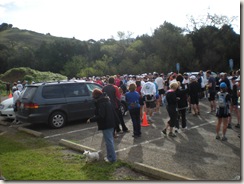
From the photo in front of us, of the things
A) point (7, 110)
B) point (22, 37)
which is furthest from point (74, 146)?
point (22, 37)

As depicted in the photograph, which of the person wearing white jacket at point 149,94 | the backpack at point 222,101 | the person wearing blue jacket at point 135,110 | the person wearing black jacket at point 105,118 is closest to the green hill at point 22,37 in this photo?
the person wearing white jacket at point 149,94

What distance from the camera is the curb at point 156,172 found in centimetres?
548

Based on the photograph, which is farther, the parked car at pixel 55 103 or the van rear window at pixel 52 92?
the van rear window at pixel 52 92

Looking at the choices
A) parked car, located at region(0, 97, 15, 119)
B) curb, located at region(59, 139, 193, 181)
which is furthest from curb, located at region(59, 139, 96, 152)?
parked car, located at region(0, 97, 15, 119)

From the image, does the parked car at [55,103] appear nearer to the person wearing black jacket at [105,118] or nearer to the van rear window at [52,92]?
the van rear window at [52,92]

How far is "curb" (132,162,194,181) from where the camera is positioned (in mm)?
5479

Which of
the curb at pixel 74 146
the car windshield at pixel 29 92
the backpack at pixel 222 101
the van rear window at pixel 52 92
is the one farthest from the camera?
the van rear window at pixel 52 92

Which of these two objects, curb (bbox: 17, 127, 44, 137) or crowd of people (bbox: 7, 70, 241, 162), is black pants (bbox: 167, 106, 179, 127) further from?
curb (bbox: 17, 127, 44, 137)

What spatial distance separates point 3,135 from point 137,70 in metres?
38.2

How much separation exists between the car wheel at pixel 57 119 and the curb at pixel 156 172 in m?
5.41

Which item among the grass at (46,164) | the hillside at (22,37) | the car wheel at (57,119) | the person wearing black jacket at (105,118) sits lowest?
the grass at (46,164)

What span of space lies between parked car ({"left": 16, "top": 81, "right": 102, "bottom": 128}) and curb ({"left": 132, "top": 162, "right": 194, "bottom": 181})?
5.43 metres

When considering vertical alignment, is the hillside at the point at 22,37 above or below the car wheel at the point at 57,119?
above

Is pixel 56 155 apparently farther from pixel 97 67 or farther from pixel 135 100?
pixel 97 67
